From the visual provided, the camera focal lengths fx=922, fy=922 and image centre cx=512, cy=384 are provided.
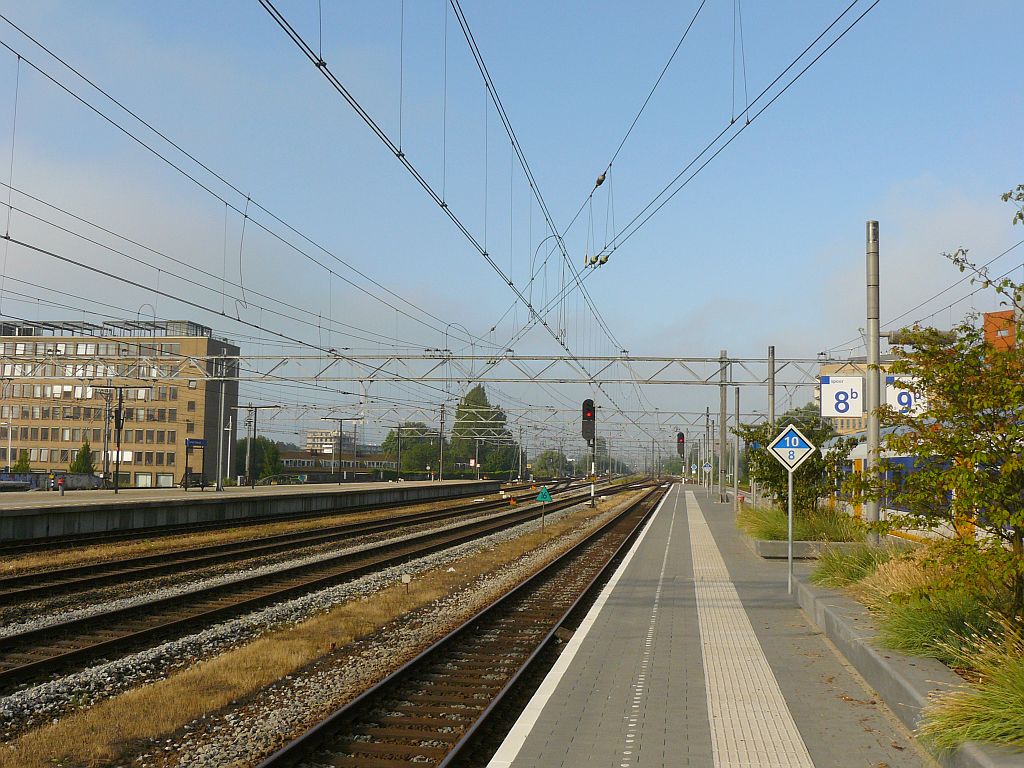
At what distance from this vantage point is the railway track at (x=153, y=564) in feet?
52.0

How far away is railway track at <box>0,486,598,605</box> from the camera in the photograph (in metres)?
15.8

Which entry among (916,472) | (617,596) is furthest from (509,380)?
(916,472)

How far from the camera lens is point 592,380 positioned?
4312cm

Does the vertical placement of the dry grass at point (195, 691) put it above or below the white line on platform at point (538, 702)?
below

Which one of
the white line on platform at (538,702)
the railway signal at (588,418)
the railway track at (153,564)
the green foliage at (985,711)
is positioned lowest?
the railway track at (153,564)

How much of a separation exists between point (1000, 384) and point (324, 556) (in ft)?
57.3

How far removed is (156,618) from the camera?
13141 mm

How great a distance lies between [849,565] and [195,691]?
393 inches

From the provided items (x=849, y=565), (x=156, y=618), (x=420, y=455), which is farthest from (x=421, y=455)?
(x=156, y=618)

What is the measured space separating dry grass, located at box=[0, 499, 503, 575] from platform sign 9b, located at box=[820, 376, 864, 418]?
16.8 metres

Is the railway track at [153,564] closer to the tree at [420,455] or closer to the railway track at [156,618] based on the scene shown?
the railway track at [156,618]

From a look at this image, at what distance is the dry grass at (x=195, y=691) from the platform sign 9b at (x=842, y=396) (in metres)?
12.3

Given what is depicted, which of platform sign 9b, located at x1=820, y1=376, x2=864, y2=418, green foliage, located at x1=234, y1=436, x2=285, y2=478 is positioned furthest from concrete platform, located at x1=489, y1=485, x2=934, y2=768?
green foliage, located at x1=234, y1=436, x2=285, y2=478

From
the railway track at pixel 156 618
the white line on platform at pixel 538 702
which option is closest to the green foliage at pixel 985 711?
the white line on platform at pixel 538 702
